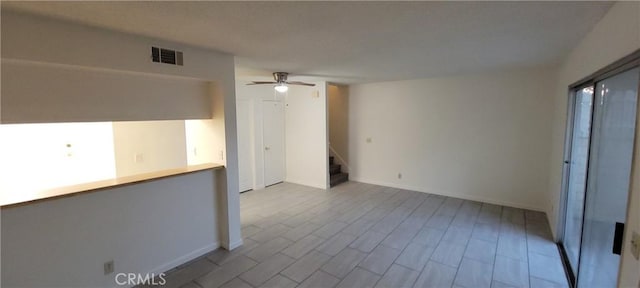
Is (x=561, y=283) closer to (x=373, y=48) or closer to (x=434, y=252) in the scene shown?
(x=434, y=252)

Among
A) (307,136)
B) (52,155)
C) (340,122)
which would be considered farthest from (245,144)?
→ (52,155)

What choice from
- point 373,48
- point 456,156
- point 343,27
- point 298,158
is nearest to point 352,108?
→ point 298,158

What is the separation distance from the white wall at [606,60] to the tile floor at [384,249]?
2.41ft

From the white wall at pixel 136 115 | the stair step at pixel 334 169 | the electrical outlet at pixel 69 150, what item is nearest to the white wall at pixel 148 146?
the electrical outlet at pixel 69 150

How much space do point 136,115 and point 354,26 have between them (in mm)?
2173

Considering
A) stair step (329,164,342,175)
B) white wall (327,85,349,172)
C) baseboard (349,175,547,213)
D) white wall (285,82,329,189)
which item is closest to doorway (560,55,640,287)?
baseboard (349,175,547,213)

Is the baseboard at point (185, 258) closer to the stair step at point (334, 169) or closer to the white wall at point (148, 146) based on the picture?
the white wall at point (148, 146)

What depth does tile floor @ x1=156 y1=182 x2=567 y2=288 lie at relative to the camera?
8.73ft

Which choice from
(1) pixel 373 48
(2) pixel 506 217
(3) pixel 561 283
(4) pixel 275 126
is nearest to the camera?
(3) pixel 561 283

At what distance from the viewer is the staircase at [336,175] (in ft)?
20.7

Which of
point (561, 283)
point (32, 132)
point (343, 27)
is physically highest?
point (343, 27)

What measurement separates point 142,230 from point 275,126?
398 centimetres

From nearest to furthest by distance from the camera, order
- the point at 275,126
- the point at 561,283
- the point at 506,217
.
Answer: the point at 561,283
the point at 506,217
the point at 275,126

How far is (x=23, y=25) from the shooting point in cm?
186
